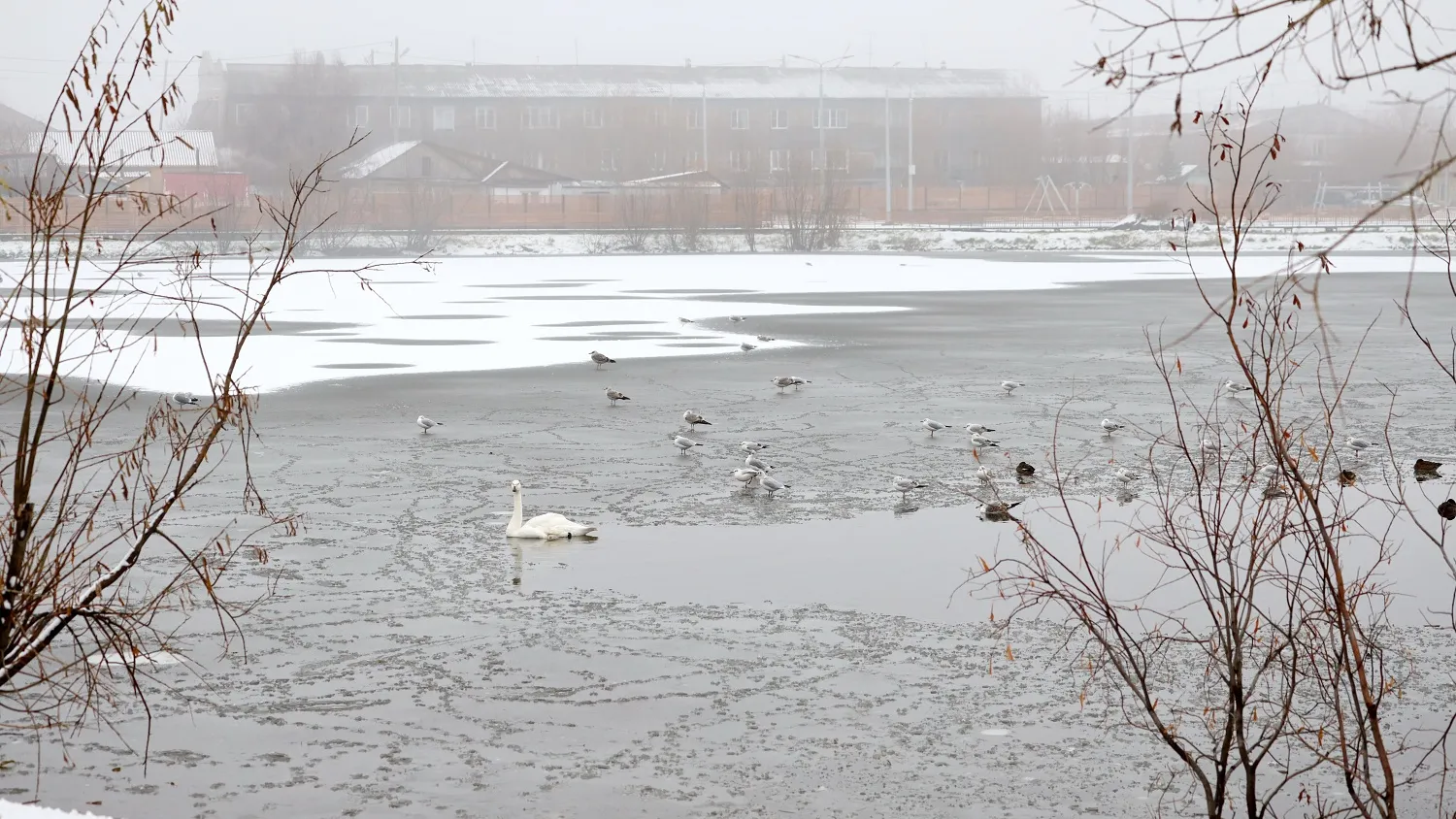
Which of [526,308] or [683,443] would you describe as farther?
[526,308]

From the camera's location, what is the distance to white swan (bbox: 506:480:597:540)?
9695 millimetres

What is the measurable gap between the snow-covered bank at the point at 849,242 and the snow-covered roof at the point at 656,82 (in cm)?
4112

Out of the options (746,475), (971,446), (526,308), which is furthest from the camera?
(526,308)

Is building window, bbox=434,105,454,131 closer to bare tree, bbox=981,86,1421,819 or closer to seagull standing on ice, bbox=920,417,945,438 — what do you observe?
seagull standing on ice, bbox=920,417,945,438

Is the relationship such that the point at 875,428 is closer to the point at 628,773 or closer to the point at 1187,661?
the point at 1187,661

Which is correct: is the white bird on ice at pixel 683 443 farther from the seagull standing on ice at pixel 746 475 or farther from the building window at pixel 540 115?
the building window at pixel 540 115

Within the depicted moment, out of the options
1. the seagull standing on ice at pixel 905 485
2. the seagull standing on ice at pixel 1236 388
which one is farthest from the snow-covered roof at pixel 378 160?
the seagull standing on ice at pixel 905 485

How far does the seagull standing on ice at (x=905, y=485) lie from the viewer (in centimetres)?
1097

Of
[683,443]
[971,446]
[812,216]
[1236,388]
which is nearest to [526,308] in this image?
[683,443]

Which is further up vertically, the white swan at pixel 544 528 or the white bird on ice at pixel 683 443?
the white bird on ice at pixel 683 443

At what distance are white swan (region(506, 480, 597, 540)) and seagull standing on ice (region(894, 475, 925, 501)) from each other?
2411 mm

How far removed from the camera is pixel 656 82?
104 m

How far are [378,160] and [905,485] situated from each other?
70972mm

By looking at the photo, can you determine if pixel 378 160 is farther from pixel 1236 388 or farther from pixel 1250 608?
pixel 1250 608
